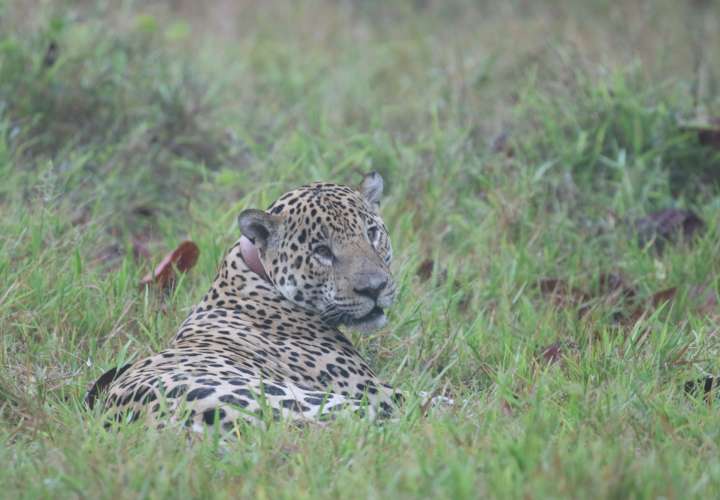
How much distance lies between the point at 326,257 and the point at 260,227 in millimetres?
320

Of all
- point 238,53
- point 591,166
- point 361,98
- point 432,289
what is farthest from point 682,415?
point 238,53

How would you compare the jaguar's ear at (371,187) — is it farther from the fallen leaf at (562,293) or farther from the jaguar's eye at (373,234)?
the fallen leaf at (562,293)

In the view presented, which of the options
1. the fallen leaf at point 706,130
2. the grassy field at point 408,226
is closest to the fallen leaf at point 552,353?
the grassy field at point 408,226

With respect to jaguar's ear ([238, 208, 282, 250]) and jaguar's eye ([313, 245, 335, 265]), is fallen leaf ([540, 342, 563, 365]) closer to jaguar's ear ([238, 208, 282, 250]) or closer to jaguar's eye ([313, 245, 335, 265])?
jaguar's eye ([313, 245, 335, 265])

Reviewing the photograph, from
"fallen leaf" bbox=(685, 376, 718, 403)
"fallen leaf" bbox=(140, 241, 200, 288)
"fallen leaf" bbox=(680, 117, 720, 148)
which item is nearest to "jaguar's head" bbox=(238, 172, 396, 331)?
"fallen leaf" bbox=(140, 241, 200, 288)

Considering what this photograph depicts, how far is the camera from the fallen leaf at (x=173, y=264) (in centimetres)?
633

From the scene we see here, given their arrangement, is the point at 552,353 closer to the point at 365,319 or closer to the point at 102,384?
the point at 365,319

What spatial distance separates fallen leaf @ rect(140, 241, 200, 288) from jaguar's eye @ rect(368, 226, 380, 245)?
3.96ft

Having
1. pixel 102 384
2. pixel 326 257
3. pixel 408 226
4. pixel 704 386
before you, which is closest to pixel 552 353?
pixel 704 386

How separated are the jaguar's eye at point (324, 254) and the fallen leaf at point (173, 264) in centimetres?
112

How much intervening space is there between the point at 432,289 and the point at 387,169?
1553mm

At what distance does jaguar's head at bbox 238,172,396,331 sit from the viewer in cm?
536

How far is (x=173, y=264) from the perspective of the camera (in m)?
6.38

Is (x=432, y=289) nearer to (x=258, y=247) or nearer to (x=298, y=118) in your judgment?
(x=258, y=247)
